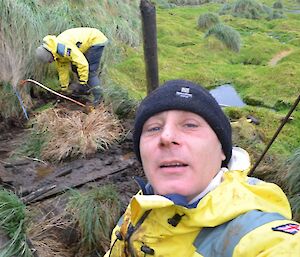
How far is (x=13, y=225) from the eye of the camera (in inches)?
137

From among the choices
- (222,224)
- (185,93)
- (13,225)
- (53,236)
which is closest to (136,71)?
(53,236)

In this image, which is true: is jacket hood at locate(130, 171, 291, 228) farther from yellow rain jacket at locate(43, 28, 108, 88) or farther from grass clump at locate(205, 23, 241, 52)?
grass clump at locate(205, 23, 241, 52)

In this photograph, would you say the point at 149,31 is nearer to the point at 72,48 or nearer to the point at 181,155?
the point at 181,155

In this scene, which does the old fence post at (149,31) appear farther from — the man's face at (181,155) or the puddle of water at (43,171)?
the man's face at (181,155)

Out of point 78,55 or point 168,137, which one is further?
point 78,55

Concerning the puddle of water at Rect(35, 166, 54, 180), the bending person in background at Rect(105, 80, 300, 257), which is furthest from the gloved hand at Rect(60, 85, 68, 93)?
the bending person in background at Rect(105, 80, 300, 257)

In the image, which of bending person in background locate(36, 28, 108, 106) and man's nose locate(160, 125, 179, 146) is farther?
bending person in background locate(36, 28, 108, 106)

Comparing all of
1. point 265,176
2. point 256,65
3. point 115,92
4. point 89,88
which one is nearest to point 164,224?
point 265,176

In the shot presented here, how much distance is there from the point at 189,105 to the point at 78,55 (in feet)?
16.6

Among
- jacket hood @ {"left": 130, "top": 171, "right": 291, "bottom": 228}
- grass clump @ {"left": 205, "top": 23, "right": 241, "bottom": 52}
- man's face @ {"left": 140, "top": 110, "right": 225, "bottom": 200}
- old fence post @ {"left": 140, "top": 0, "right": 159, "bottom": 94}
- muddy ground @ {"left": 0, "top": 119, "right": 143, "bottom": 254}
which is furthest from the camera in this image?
grass clump @ {"left": 205, "top": 23, "right": 241, "bottom": 52}

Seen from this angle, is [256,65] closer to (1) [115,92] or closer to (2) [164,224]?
(1) [115,92]

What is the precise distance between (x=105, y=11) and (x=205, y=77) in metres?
2.63

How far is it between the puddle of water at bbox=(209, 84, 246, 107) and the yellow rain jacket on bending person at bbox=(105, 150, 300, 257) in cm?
707

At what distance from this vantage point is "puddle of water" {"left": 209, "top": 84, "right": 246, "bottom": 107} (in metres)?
8.84
